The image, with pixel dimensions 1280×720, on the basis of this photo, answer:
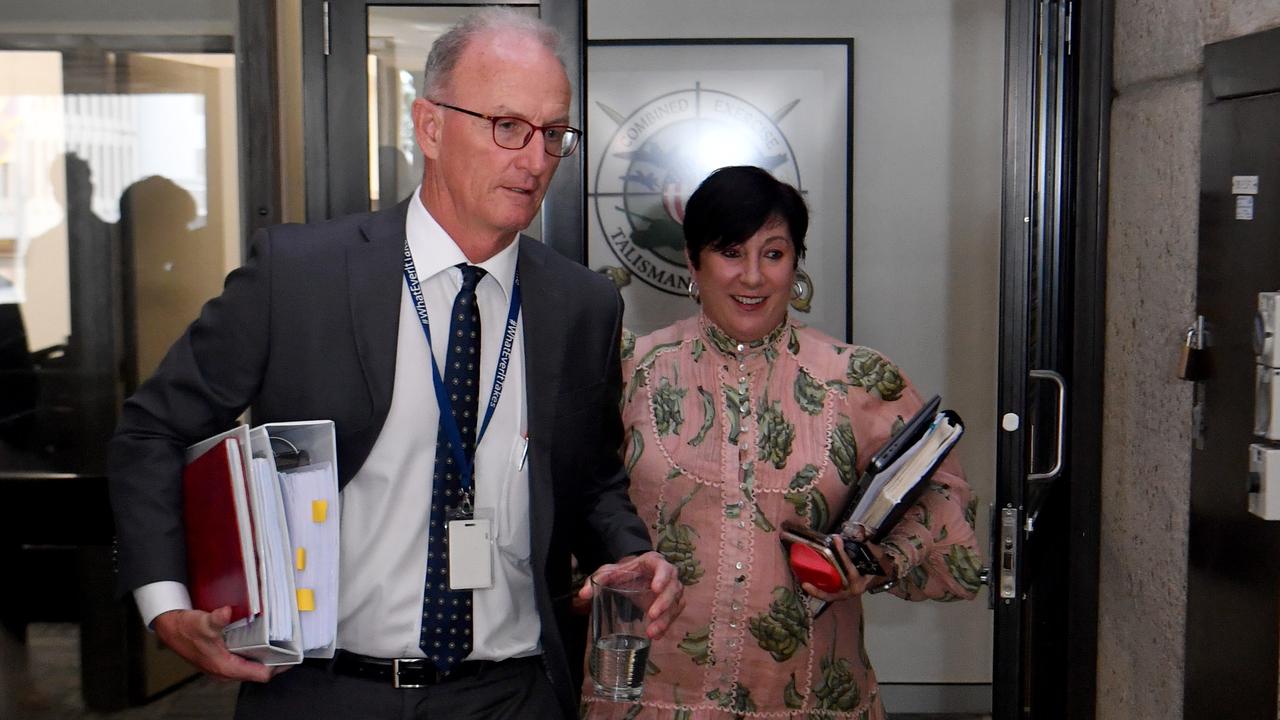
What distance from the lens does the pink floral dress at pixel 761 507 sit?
2223 mm

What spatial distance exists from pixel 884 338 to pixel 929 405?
→ 2.59 m

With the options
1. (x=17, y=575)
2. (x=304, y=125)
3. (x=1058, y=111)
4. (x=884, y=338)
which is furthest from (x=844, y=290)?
(x=17, y=575)

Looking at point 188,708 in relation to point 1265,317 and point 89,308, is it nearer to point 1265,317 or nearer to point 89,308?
point 89,308

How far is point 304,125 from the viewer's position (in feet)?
9.12

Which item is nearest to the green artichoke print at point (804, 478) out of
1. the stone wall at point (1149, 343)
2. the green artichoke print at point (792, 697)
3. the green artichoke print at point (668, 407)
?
the green artichoke print at point (668, 407)

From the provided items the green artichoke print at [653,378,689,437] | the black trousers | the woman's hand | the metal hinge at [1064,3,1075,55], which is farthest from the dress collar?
the metal hinge at [1064,3,1075,55]

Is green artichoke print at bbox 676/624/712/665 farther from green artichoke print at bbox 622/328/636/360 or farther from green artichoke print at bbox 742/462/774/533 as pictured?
green artichoke print at bbox 622/328/636/360

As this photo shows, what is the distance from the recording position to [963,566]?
2.30m

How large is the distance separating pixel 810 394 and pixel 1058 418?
756mm

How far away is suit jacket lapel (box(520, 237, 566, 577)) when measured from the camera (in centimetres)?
177

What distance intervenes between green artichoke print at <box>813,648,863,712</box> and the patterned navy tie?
0.79m

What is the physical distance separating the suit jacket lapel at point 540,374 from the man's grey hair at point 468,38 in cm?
29

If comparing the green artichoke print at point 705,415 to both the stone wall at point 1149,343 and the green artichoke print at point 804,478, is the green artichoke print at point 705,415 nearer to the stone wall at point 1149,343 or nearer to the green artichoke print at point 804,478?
the green artichoke print at point 804,478

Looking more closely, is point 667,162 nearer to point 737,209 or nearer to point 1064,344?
point 1064,344
